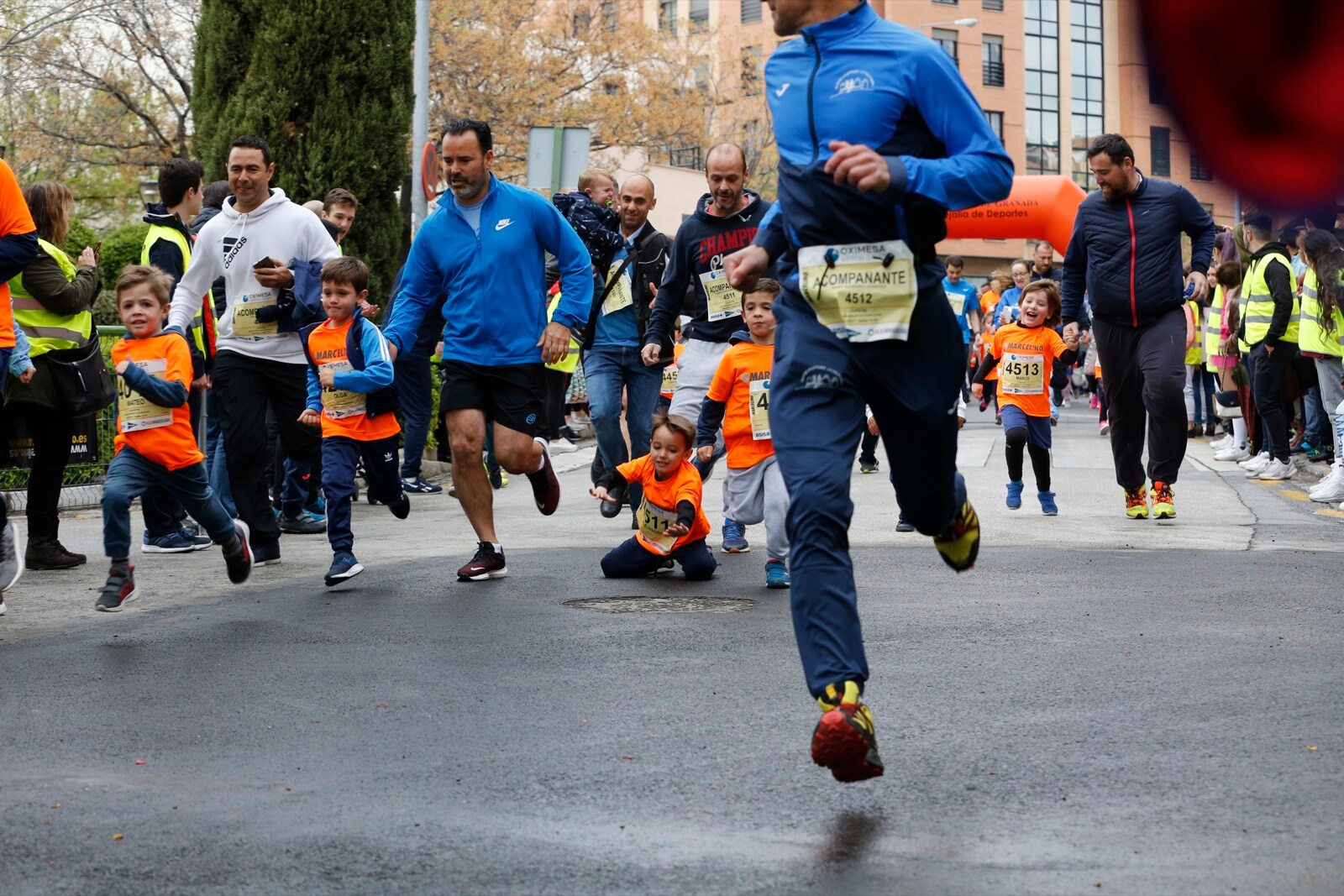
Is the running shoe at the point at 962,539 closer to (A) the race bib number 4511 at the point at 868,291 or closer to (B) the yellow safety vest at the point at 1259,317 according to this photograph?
(A) the race bib number 4511 at the point at 868,291

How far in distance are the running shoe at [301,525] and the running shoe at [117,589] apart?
3.59m

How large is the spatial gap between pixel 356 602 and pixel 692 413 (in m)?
2.65

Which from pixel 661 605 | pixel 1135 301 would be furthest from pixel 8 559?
pixel 1135 301

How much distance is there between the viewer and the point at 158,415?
8.09 meters

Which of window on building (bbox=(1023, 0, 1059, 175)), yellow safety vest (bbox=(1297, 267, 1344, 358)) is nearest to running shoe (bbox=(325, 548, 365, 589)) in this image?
window on building (bbox=(1023, 0, 1059, 175))

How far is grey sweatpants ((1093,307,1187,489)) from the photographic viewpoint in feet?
36.4

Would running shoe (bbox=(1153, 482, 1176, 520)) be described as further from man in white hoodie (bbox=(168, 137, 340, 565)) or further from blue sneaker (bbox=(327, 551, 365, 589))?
blue sneaker (bbox=(327, 551, 365, 589))

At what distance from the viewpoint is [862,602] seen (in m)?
7.80

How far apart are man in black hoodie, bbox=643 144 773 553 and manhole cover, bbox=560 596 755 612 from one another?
190cm

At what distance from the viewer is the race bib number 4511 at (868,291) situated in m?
4.69

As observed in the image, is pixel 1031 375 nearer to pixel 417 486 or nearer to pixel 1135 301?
pixel 1135 301

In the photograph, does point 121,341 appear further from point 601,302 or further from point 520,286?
point 601,302

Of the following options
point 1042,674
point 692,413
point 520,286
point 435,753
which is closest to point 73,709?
point 435,753

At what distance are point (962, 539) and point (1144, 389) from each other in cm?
617
